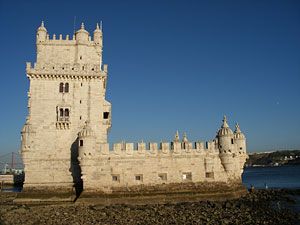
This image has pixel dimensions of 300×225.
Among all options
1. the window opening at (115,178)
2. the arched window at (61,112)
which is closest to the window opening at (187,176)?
the window opening at (115,178)

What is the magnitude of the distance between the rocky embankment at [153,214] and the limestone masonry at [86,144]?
3.19m

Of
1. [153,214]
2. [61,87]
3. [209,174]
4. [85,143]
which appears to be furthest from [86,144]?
[209,174]

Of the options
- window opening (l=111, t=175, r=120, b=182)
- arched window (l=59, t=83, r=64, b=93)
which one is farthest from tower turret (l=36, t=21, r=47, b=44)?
window opening (l=111, t=175, r=120, b=182)

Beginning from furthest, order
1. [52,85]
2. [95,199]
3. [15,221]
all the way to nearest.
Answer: [52,85] → [95,199] → [15,221]

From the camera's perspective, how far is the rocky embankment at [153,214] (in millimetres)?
20409

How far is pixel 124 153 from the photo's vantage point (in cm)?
2845

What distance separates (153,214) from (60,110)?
1477 centimetres

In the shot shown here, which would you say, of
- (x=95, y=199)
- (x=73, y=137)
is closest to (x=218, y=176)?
(x=95, y=199)

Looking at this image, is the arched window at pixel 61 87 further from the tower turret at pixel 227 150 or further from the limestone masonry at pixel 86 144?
the tower turret at pixel 227 150

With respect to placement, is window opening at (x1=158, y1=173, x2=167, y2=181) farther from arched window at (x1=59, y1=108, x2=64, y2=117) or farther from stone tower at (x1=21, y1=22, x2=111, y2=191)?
arched window at (x1=59, y1=108, x2=64, y2=117)

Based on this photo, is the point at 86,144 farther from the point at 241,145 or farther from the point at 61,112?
the point at 241,145

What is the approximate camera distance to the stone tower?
30172mm

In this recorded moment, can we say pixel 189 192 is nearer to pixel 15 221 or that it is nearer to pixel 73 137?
pixel 73 137

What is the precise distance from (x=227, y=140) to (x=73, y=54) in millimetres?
18017
